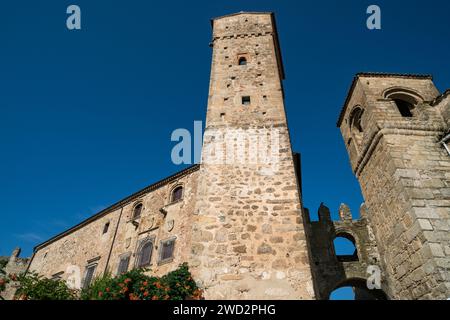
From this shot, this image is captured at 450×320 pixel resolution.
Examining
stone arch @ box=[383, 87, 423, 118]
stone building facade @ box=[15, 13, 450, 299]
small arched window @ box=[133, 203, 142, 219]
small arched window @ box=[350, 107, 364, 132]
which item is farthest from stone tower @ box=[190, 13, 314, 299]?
small arched window @ box=[133, 203, 142, 219]

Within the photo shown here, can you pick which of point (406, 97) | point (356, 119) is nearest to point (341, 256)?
point (356, 119)

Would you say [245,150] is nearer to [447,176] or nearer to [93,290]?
[93,290]

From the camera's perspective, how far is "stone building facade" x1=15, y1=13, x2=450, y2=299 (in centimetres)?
583

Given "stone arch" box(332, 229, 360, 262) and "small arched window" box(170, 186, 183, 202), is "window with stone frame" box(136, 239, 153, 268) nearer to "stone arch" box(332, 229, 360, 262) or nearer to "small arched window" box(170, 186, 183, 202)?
"small arched window" box(170, 186, 183, 202)

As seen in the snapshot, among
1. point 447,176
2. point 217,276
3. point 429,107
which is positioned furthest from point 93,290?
point 429,107

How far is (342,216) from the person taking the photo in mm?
14148

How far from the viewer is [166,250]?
40.1 ft

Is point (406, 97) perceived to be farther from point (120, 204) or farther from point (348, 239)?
point (120, 204)

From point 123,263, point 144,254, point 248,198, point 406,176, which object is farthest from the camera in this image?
point 123,263

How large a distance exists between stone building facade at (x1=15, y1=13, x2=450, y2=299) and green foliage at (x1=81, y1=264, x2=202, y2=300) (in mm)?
277

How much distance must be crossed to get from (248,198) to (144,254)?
27.8 feet

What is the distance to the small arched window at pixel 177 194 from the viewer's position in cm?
1376

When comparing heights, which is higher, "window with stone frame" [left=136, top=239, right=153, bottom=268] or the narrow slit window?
the narrow slit window

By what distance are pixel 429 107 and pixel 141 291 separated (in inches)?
463
